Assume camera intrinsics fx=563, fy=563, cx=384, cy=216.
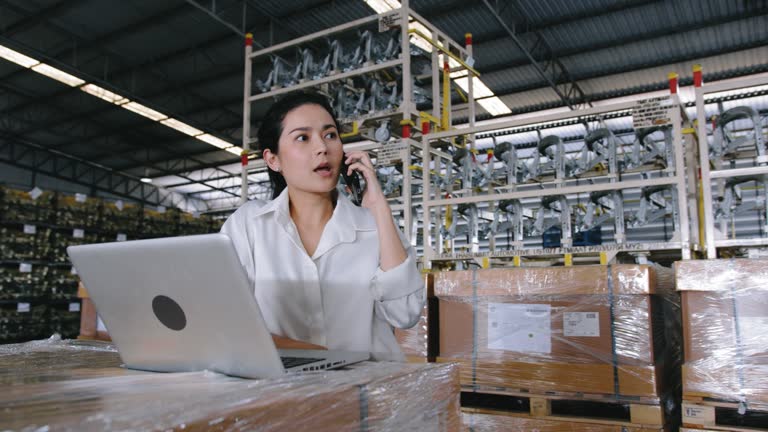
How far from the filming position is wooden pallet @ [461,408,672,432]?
2980 mm

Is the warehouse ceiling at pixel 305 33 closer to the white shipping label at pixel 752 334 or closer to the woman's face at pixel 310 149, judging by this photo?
the white shipping label at pixel 752 334

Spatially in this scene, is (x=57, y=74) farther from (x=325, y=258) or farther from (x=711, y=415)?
(x=711, y=415)

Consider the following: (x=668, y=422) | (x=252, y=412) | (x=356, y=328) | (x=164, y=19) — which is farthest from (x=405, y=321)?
(x=164, y=19)

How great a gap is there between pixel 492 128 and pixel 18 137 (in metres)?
15.5

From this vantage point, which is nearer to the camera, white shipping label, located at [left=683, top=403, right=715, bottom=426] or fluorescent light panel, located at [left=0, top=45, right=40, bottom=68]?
white shipping label, located at [left=683, top=403, right=715, bottom=426]

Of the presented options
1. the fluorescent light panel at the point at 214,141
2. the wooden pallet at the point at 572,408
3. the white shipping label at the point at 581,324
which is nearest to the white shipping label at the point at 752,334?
the wooden pallet at the point at 572,408

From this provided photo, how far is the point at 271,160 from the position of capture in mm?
2033

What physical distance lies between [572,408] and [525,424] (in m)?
0.40

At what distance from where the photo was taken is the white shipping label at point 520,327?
3227 millimetres

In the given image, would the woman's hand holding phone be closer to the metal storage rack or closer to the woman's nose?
the woman's nose

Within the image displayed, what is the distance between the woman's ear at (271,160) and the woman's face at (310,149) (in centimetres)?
7

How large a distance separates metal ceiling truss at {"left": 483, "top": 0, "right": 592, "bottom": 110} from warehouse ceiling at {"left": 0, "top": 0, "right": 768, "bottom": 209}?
27mm

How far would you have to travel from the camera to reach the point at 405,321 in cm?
176

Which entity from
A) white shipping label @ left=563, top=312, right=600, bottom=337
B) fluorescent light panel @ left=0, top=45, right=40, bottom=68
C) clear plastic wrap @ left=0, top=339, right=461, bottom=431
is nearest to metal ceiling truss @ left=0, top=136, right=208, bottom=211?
fluorescent light panel @ left=0, top=45, right=40, bottom=68
